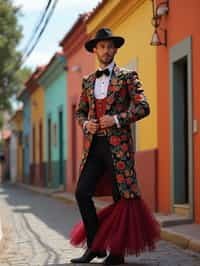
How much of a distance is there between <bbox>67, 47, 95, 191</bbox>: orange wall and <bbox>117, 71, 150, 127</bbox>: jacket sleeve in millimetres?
11755

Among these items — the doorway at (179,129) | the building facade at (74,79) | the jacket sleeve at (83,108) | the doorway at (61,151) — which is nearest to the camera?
the jacket sleeve at (83,108)

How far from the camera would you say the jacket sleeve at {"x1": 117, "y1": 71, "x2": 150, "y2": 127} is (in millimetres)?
5852

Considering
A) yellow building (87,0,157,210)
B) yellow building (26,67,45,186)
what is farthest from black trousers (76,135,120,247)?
yellow building (26,67,45,186)

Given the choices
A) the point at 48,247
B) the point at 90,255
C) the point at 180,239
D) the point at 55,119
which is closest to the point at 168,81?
the point at 180,239

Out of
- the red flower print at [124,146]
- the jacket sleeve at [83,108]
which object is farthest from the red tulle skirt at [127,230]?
the jacket sleeve at [83,108]

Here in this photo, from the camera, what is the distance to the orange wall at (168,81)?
9250 millimetres

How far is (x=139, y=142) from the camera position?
12.7m

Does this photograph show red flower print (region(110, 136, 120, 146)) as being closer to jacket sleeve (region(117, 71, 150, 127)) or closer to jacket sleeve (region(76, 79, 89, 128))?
jacket sleeve (region(117, 71, 150, 127))

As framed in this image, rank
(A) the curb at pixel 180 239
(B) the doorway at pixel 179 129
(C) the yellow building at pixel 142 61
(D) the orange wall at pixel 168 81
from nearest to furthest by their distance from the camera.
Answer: (A) the curb at pixel 180 239 → (D) the orange wall at pixel 168 81 → (B) the doorway at pixel 179 129 → (C) the yellow building at pixel 142 61

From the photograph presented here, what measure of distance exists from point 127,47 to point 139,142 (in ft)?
6.86

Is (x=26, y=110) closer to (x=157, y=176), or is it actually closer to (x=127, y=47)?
(x=127, y=47)

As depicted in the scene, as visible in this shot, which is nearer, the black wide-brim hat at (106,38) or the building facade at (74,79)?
the black wide-brim hat at (106,38)

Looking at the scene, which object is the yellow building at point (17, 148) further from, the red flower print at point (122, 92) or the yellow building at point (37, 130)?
the red flower print at point (122, 92)

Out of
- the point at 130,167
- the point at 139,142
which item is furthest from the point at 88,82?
the point at 139,142
